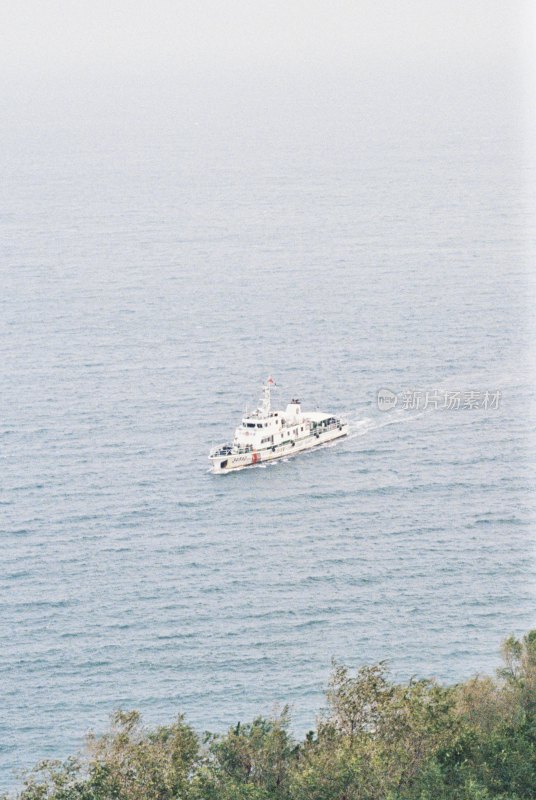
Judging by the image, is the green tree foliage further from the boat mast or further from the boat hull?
the boat mast

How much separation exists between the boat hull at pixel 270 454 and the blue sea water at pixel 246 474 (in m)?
0.84

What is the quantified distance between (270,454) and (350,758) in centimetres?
5660

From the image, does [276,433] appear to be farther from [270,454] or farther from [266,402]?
[266,402]

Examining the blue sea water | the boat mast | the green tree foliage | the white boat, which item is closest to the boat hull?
the white boat

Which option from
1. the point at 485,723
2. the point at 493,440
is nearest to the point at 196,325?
the point at 493,440

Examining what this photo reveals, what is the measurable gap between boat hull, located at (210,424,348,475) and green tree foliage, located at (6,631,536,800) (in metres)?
46.2

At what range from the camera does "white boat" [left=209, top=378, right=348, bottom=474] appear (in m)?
97.0

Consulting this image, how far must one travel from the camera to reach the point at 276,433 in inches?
3905

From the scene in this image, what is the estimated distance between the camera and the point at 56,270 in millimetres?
142000

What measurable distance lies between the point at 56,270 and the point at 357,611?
74749 mm

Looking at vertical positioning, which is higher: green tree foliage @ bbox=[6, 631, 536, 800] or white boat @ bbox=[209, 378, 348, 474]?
white boat @ bbox=[209, 378, 348, 474]

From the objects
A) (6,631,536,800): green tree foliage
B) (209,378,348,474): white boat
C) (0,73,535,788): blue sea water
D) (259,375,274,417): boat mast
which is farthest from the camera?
(259,375,274,417): boat mast

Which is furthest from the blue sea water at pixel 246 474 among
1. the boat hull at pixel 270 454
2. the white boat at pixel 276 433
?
the white boat at pixel 276 433

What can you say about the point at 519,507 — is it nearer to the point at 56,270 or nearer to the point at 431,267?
the point at 431,267
